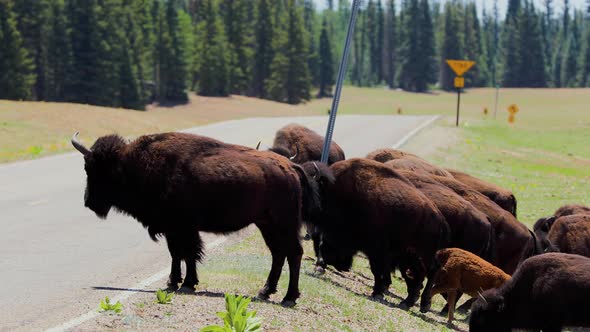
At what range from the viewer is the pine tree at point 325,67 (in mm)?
143375

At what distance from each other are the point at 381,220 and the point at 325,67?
134 m

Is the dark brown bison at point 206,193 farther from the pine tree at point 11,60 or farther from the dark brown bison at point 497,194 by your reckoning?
the pine tree at point 11,60

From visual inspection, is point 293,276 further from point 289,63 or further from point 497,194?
point 289,63

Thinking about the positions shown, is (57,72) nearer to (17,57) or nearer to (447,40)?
(17,57)

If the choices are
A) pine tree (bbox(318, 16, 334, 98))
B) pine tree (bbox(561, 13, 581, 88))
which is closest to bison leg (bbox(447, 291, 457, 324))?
pine tree (bbox(318, 16, 334, 98))

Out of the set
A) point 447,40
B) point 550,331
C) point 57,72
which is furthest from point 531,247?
point 447,40

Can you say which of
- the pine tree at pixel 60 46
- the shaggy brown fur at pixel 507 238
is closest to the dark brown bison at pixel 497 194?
the shaggy brown fur at pixel 507 238

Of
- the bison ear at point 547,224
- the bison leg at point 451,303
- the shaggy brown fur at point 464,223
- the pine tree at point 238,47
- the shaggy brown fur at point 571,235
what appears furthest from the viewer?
the pine tree at point 238,47

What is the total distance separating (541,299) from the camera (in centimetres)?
938

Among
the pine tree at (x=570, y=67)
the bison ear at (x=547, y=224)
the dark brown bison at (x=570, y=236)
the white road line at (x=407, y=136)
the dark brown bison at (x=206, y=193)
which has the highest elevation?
the dark brown bison at (x=206, y=193)

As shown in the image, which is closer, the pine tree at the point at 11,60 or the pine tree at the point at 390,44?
the pine tree at the point at 11,60

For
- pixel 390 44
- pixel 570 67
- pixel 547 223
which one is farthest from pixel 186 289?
pixel 570 67

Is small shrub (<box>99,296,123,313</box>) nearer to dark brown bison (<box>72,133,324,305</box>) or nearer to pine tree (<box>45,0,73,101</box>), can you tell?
dark brown bison (<box>72,133,324,305</box>)

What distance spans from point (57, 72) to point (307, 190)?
78.4 meters
